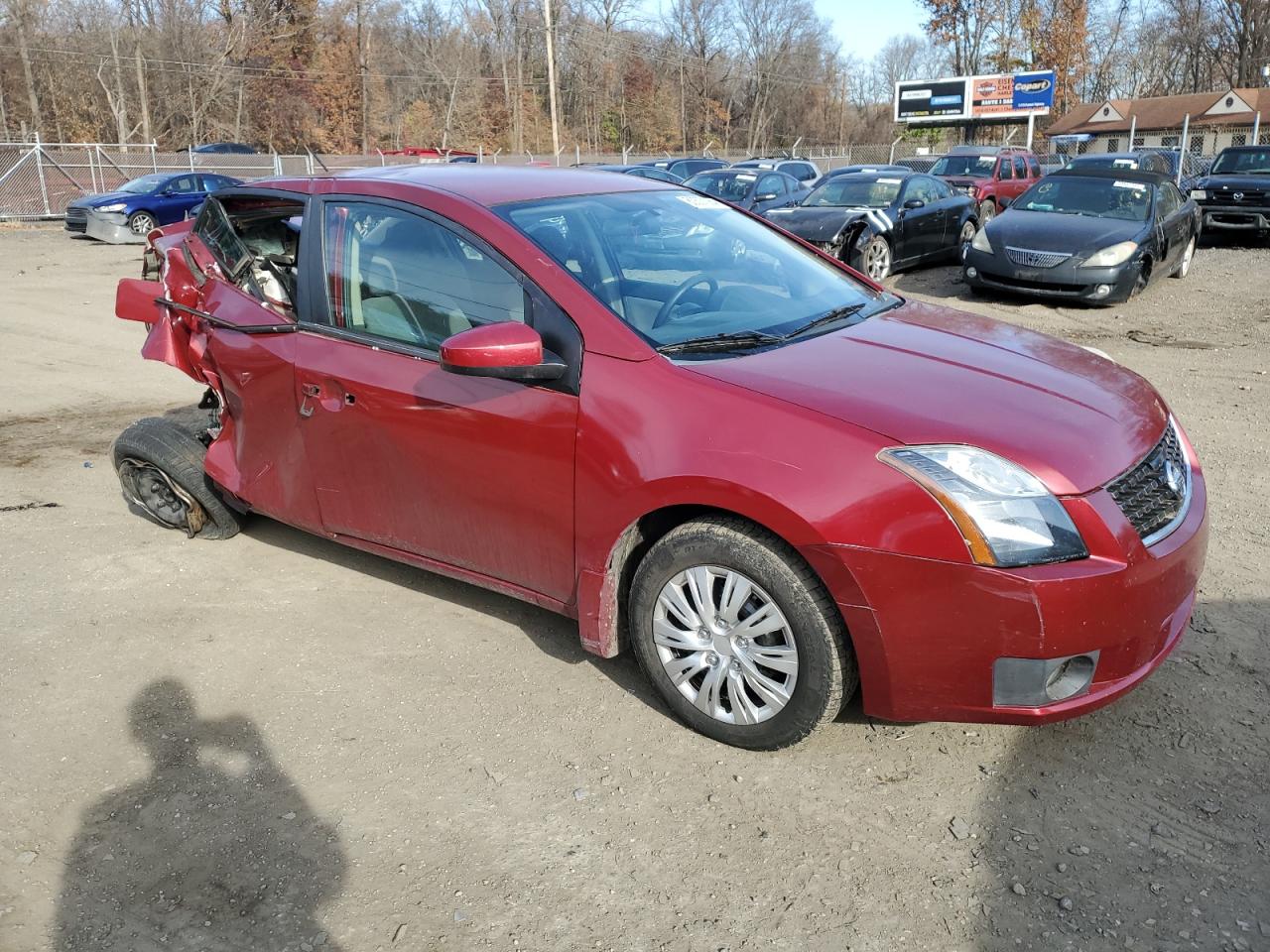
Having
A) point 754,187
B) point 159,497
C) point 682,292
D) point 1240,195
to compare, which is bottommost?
point 159,497

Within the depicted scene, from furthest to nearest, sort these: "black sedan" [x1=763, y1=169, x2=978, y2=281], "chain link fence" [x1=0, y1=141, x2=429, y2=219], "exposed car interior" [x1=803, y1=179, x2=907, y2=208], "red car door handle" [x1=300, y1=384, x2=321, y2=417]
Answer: "chain link fence" [x1=0, y1=141, x2=429, y2=219]
"exposed car interior" [x1=803, y1=179, x2=907, y2=208]
"black sedan" [x1=763, y1=169, x2=978, y2=281]
"red car door handle" [x1=300, y1=384, x2=321, y2=417]

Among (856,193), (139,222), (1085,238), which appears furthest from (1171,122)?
(139,222)

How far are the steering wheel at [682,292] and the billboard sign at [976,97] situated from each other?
53668 mm

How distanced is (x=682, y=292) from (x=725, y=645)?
1.31 metres

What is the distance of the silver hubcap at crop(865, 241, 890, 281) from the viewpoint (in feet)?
44.6

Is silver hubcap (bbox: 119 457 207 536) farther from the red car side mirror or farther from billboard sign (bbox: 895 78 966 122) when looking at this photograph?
billboard sign (bbox: 895 78 966 122)

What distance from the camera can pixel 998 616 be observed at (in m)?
2.79

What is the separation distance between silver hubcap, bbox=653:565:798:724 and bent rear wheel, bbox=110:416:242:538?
2.76m

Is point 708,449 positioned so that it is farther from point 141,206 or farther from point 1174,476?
point 141,206

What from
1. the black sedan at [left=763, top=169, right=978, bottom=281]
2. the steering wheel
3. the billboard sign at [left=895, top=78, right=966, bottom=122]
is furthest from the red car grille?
the billboard sign at [left=895, top=78, right=966, bottom=122]

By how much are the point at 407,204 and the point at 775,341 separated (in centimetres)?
148

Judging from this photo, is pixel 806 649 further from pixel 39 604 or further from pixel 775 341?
pixel 39 604

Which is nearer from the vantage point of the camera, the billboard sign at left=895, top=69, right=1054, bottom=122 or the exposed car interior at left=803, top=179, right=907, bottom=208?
the exposed car interior at left=803, top=179, right=907, bottom=208

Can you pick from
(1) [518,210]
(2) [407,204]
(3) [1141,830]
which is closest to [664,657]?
(3) [1141,830]
